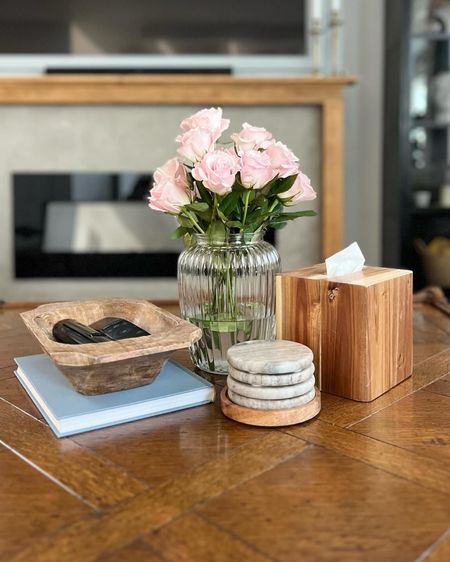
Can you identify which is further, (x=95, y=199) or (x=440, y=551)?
(x=95, y=199)

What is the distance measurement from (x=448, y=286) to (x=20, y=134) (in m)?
2.19

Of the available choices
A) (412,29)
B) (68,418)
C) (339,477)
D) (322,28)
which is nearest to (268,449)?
(339,477)

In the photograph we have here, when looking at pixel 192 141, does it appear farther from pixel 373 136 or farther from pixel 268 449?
pixel 373 136

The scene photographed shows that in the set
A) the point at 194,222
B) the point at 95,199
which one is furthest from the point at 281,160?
the point at 95,199

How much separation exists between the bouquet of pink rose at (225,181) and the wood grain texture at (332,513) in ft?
1.24

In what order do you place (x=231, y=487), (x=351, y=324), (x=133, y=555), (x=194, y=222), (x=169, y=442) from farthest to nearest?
(x=194, y=222) → (x=351, y=324) → (x=169, y=442) → (x=231, y=487) → (x=133, y=555)

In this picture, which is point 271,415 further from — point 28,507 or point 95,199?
point 95,199

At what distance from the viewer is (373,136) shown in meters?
3.43

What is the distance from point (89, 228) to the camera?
3.18 metres

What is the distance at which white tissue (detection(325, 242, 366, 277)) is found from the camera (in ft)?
2.92

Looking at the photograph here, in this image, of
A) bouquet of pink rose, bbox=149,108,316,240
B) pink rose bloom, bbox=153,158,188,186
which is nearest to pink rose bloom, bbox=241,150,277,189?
bouquet of pink rose, bbox=149,108,316,240

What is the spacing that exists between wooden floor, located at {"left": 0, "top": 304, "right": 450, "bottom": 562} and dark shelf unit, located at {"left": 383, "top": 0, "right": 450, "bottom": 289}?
2380mm

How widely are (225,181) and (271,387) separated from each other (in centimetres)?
28

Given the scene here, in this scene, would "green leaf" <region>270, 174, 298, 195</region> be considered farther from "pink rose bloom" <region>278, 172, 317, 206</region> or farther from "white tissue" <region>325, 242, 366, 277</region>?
"white tissue" <region>325, 242, 366, 277</region>
